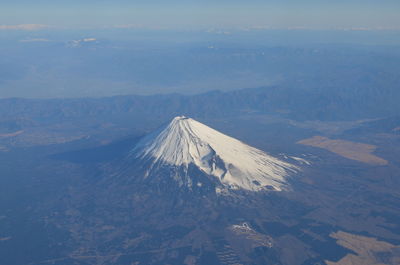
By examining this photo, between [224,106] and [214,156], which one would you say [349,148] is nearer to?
[214,156]

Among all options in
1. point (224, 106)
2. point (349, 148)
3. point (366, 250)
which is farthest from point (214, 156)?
point (224, 106)

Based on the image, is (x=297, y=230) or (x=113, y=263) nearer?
(x=113, y=263)

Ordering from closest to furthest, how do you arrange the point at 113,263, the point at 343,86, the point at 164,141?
the point at 113,263 → the point at 164,141 → the point at 343,86

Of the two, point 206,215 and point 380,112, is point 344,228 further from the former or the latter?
point 380,112

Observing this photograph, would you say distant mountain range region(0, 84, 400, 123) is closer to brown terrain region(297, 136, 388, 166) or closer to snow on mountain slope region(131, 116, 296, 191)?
brown terrain region(297, 136, 388, 166)

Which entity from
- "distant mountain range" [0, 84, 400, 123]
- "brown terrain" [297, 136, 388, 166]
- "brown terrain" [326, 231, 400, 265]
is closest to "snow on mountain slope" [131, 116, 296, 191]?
"brown terrain" [326, 231, 400, 265]

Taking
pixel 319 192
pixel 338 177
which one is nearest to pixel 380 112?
pixel 338 177
